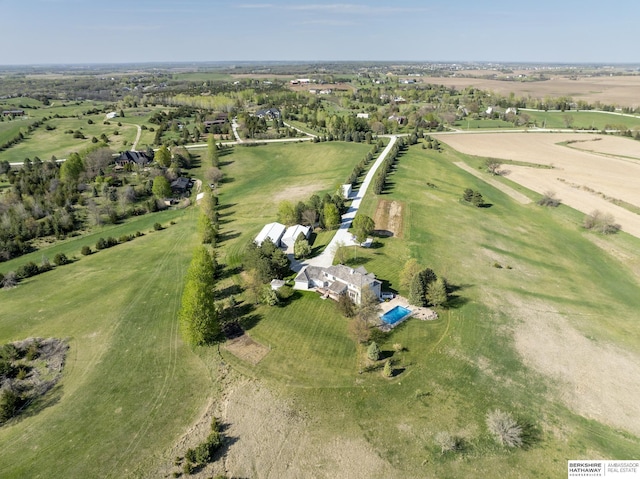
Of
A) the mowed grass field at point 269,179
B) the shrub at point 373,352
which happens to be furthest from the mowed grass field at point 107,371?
the shrub at point 373,352

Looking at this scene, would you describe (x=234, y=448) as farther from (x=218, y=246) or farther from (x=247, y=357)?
(x=218, y=246)

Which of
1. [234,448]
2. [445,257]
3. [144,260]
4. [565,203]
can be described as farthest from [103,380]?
[565,203]

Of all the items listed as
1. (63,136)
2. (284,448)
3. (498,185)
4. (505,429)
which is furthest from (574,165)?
(63,136)

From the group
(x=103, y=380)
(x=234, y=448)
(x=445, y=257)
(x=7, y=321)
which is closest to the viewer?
(x=234, y=448)

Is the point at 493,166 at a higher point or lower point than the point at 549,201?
higher

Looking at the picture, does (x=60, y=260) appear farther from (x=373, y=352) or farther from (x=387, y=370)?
(x=387, y=370)

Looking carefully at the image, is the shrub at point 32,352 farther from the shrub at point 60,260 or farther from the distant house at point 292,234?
the distant house at point 292,234

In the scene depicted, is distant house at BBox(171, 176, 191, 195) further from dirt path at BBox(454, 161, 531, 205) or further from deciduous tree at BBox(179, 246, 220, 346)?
dirt path at BBox(454, 161, 531, 205)
